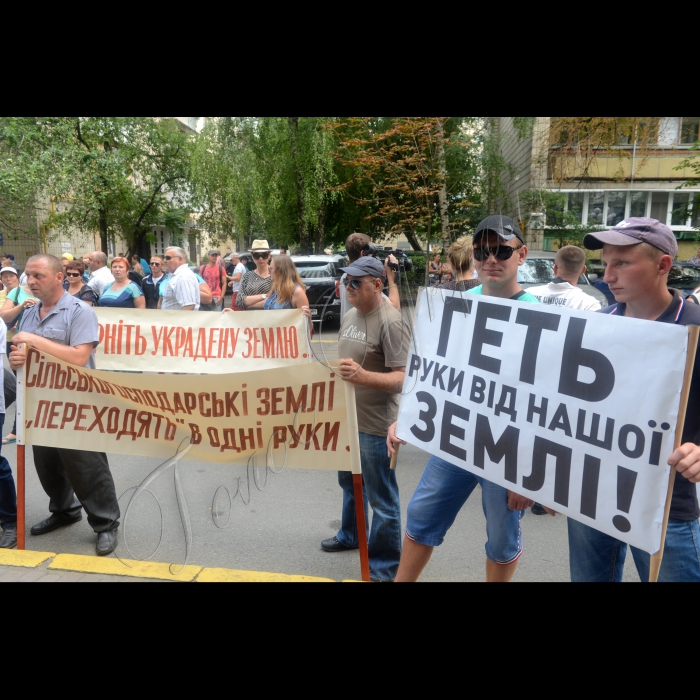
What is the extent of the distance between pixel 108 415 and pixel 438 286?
206 cm

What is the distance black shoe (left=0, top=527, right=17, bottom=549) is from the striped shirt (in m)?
3.07

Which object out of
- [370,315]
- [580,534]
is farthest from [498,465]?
[370,315]

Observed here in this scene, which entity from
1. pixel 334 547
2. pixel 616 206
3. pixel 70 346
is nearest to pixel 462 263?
pixel 334 547

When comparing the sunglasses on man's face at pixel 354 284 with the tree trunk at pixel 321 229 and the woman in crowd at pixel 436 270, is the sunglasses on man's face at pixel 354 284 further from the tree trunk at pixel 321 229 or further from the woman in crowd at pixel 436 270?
the tree trunk at pixel 321 229

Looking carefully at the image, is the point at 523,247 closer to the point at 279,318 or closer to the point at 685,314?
the point at 685,314

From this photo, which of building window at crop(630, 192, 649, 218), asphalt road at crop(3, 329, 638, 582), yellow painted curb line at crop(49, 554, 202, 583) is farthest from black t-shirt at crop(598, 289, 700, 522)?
building window at crop(630, 192, 649, 218)

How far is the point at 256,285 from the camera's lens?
20.9 feet

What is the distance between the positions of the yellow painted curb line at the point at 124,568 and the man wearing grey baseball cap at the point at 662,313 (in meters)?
2.39

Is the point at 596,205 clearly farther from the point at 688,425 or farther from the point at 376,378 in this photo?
the point at 688,425

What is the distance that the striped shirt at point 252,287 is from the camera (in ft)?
20.8

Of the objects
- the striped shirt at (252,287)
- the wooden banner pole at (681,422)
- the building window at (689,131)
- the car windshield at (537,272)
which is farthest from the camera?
the building window at (689,131)

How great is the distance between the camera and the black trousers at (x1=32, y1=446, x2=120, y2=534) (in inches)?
149

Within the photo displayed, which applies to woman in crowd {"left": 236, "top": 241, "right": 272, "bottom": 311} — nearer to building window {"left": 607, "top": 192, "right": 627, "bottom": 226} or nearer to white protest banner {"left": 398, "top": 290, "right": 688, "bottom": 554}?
white protest banner {"left": 398, "top": 290, "right": 688, "bottom": 554}

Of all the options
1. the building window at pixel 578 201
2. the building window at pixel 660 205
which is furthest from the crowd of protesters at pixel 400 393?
the building window at pixel 660 205
